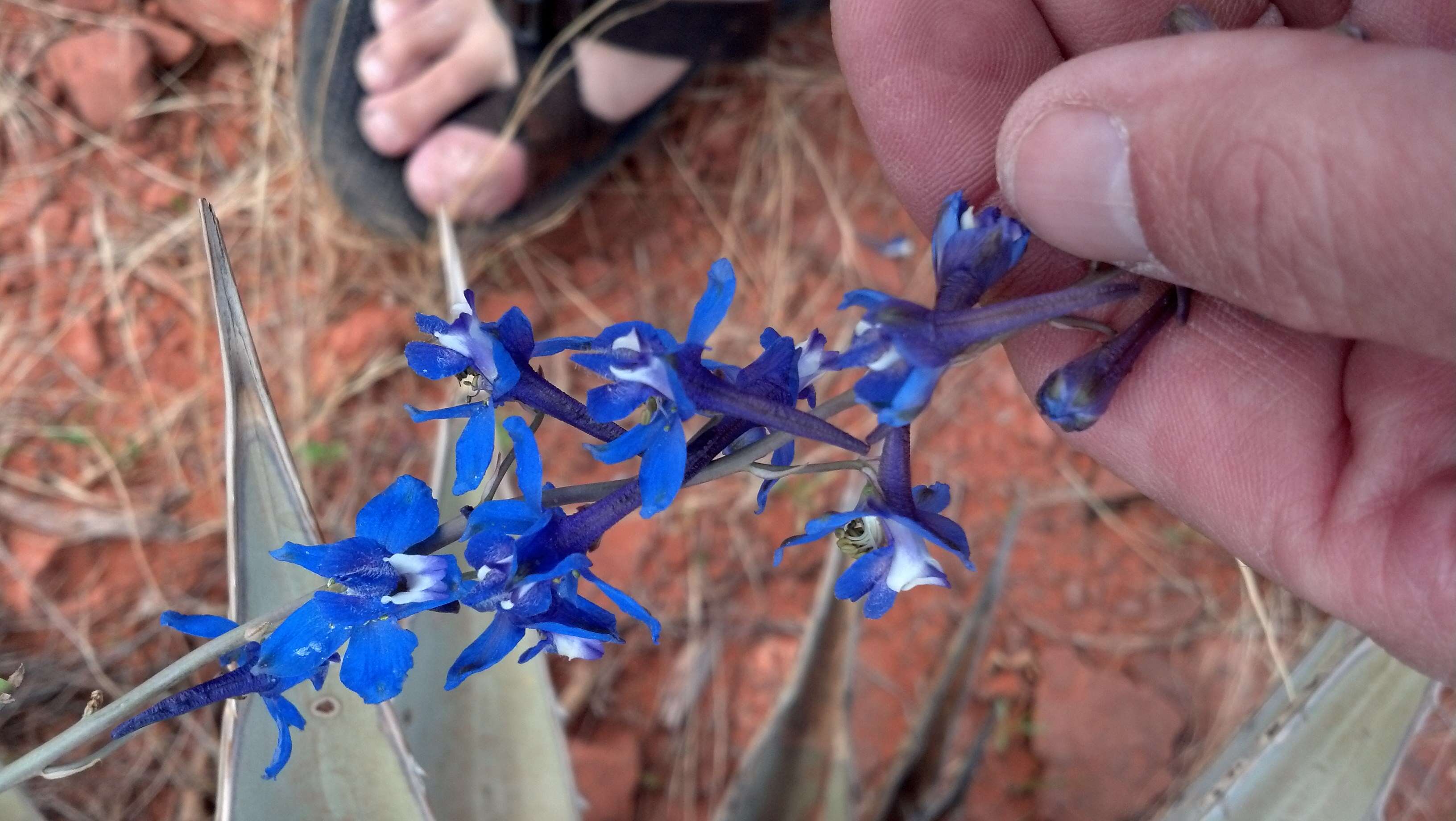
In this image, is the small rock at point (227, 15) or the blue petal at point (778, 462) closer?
the blue petal at point (778, 462)

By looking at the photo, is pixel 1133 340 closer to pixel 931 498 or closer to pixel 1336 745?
pixel 931 498

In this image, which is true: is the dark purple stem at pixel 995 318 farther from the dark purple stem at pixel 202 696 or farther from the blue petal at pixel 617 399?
the dark purple stem at pixel 202 696

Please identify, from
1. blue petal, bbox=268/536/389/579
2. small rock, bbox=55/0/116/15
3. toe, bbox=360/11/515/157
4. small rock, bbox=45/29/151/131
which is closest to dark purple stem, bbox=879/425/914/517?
blue petal, bbox=268/536/389/579

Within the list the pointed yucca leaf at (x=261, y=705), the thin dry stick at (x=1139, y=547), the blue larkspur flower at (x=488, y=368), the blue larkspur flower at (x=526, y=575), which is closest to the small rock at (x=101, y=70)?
the pointed yucca leaf at (x=261, y=705)

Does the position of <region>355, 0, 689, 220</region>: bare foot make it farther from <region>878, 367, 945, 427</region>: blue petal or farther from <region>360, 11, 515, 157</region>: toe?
<region>878, 367, 945, 427</region>: blue petal

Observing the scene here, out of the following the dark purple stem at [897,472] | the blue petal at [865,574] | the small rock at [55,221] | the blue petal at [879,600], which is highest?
the dark purple stem at [897,472]

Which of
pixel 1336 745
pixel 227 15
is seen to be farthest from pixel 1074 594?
pixel 227 15

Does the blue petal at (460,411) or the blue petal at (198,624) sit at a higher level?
the blue petal at (460,411)
